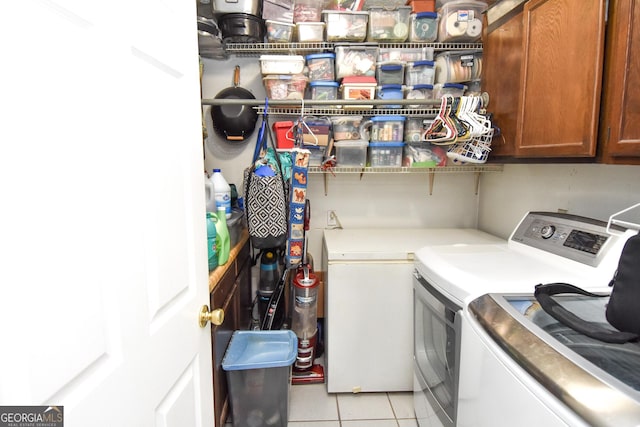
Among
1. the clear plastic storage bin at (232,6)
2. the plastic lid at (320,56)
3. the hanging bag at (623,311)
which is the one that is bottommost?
the hanging bag at (623,311)

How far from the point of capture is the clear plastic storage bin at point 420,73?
2.00 meters

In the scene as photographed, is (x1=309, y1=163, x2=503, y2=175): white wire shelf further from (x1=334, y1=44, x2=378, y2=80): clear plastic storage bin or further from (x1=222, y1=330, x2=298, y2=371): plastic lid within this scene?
(x1=222, y1=330, x2=298, y2=371): plastic lid

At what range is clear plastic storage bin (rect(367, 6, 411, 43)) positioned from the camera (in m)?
1.95

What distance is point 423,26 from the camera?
1.99m

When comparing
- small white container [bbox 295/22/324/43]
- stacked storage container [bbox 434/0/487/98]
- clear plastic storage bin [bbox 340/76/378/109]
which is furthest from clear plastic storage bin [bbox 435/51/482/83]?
small white container [bbox 295/22/324/43]

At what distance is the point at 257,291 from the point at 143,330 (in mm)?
1692

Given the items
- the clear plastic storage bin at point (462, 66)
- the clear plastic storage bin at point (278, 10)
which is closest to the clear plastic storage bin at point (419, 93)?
the clear plastic storage bin at point (462, 66)

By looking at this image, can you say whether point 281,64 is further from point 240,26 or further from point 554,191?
point 554,191

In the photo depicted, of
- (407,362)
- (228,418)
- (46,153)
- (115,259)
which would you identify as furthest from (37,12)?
(407,362)

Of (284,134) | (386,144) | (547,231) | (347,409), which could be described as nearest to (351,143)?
(386,144)

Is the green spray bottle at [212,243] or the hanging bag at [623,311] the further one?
the green spray bottle at [212,243]

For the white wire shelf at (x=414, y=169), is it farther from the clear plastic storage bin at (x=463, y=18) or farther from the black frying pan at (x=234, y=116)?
the clear plastic storage bin at (x=463, y=18)

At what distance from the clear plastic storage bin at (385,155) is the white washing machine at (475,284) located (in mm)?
685

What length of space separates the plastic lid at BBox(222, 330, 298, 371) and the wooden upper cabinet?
1457 millimetres
